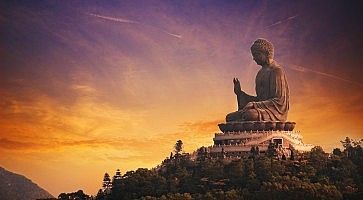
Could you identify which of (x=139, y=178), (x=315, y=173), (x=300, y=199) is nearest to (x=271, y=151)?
(x=315, y=173)

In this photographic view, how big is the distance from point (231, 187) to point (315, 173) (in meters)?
2.40

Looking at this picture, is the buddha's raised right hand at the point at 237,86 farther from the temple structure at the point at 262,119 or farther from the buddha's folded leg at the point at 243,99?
the buddha's folded leg at the point at 243,99

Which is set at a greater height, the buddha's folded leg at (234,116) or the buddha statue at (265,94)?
the buddha statue at (265,94)

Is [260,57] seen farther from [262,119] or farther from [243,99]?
[262,119]

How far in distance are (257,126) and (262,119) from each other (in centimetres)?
42

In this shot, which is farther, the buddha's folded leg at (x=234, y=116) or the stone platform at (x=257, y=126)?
the buddha's folded leg at (x=234, y=116)

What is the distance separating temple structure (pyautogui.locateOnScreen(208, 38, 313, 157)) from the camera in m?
19.9

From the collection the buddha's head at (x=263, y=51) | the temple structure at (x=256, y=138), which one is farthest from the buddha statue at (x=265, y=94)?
the temple structure at (x=256, y=138)

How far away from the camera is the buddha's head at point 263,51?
22.3 m

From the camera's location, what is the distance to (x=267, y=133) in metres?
20.2

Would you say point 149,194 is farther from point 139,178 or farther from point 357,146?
point 357,146

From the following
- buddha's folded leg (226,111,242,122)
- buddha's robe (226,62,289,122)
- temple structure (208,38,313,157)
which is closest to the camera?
temple structure (208,38,313,157)

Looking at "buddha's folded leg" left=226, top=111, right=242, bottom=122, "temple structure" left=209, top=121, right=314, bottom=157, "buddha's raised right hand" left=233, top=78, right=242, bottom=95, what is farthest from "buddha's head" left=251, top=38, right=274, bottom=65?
"temple structure" left=209, top=121, right=314, bottom=157

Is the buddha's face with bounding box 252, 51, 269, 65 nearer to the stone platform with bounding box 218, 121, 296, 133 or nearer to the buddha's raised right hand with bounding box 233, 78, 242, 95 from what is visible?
the buddha's raised right hand with bounding box 233, 78, 242, 95
